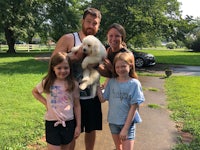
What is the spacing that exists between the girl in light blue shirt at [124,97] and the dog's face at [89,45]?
27 cm

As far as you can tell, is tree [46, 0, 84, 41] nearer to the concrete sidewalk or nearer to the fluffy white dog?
the concrete sidewalk

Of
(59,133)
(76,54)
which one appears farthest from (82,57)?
(59,133)

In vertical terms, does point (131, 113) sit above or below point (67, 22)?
below

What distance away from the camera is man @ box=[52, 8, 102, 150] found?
341 centimetres

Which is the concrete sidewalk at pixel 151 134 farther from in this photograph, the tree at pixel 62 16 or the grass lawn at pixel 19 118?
the tree at pixel 62 16

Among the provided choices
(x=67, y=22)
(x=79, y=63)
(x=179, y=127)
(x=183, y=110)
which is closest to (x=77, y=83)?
(x=79, y=63)

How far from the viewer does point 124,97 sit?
343 cm

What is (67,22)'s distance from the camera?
3186 centimetres

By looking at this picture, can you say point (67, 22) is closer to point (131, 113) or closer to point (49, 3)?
point (49, 3)

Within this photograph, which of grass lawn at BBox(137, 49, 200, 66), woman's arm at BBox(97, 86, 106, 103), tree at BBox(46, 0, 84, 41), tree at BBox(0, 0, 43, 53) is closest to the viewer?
woman's arm at BBox(97, 86, 106, 103)

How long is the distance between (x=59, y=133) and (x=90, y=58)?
2.89 feet

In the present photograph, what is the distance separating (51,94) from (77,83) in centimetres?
31

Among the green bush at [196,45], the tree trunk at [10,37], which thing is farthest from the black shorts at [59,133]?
the green bush at [196,45]

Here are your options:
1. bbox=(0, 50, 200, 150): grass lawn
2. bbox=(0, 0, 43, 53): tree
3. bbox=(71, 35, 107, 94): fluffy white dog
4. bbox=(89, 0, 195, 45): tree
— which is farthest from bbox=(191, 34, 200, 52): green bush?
bbox=(71, 35, 107, 94): fluffy white dog
